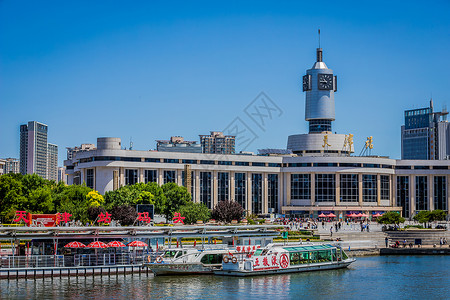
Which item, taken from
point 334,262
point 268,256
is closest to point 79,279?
point 268,256

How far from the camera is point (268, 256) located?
225ft

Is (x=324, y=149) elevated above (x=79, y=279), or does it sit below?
above

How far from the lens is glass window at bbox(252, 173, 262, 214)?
503ft

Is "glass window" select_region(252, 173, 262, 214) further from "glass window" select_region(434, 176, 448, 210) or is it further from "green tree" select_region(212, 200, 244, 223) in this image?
"glass window" select_region(434, 176, 448, 210)

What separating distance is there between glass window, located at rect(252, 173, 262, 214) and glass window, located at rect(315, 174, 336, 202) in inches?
488

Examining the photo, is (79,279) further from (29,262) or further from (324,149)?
(324,149)

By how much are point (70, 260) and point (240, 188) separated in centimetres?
8806

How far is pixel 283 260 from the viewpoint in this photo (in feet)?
227

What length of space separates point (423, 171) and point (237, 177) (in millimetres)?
41707

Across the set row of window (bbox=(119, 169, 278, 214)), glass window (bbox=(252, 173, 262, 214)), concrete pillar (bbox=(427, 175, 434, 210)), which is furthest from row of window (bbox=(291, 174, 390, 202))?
concrete pillar (bbox=(427, 175, 434, 210))

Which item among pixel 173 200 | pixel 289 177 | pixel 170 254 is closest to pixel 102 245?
pixel 170 254

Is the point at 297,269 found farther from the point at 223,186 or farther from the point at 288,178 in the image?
the point at 288,178

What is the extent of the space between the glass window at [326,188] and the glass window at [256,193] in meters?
12.4

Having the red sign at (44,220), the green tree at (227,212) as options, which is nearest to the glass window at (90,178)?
the green tree at (227,212)
